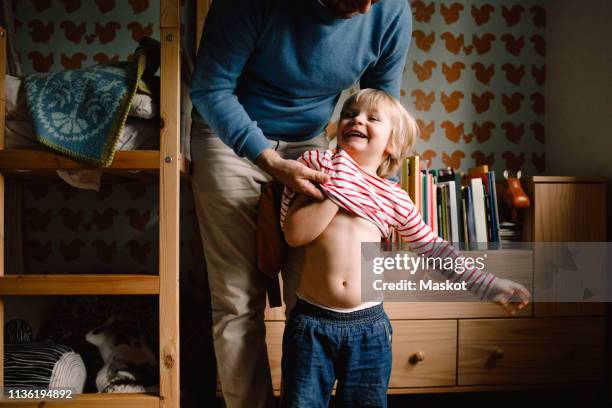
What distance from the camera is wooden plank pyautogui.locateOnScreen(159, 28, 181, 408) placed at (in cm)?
118

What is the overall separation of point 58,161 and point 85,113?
5.3 inches

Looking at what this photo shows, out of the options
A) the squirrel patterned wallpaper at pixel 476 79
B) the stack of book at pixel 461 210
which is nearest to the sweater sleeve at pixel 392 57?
the stack of book at pixel 461 210

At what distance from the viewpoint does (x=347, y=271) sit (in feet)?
3.47

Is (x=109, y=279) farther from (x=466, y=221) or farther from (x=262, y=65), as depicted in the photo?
(x=466, y=221)

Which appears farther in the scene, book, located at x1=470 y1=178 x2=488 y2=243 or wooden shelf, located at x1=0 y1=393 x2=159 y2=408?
book, located at x1=470 y1=178 x2=488 y2=243

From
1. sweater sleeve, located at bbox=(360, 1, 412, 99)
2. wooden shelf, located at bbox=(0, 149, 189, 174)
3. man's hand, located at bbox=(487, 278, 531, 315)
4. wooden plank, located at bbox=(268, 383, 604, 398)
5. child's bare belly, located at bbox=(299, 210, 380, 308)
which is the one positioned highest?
sweater sleeve, located at bbox=(360, 1, 412, 99)

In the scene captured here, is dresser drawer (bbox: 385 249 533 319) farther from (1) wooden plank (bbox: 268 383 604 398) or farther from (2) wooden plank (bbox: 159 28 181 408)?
(2) wooden plank (bbox: 159 28 181 408)

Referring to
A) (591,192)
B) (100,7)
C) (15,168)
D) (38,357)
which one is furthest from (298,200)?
(100,7)

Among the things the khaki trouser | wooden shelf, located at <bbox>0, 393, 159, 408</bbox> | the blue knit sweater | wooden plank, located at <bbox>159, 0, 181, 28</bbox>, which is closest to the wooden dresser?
the khaki trouser

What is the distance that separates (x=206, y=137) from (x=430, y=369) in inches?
38.7

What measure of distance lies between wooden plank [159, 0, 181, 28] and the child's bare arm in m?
0.54

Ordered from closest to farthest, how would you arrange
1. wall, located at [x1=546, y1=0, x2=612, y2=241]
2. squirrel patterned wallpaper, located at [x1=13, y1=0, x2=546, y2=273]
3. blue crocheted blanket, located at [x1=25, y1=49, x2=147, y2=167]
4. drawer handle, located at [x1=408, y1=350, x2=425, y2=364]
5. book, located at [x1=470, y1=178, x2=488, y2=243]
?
blue crocheted blanket, located at [x1=25, y1=49, x2=147, y2=167], drawer handle, located at [x1=408, y1=350, x2=425, y2=364], book, located at [x1=470, y1=178, x2=488, y2=243], wall, located at [x1=546, y1=0, x2=612, y2=241], squirrel patterned wallpaper, located at [x1=13, y1=0, x2=546, y2=273]

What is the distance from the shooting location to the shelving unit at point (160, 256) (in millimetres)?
1178

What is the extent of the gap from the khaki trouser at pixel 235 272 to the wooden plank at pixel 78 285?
172 millimetres
